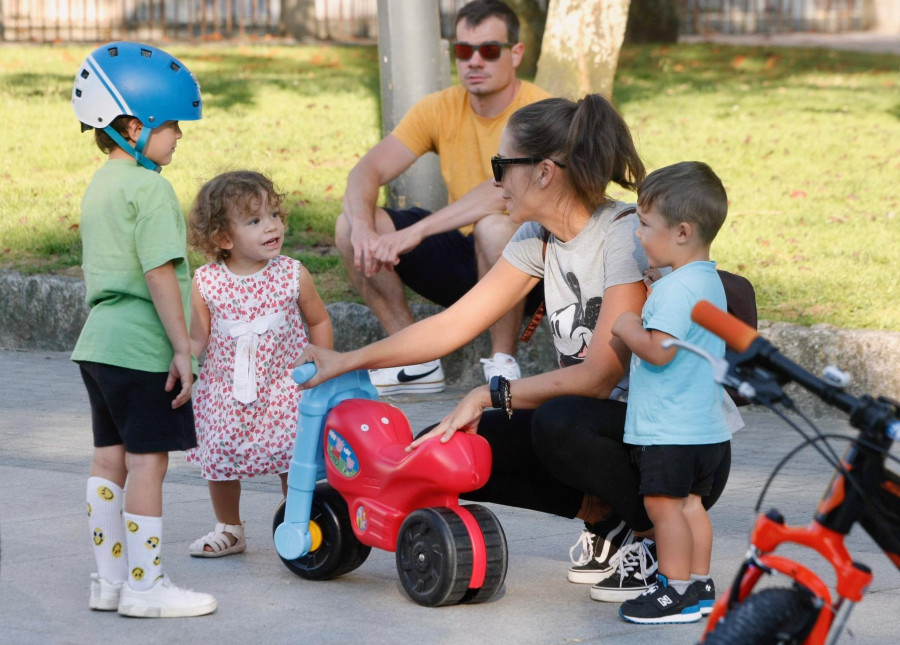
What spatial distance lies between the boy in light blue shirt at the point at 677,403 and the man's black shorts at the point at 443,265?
2914 millimetres

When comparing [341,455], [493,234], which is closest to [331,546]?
[341,455]

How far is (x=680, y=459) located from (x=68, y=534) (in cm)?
208

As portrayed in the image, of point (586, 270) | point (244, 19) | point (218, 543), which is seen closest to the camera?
point (586, 270)

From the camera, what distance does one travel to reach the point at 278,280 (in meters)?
4.49

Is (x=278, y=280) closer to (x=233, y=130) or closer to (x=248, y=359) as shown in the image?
(x=248, y=359)

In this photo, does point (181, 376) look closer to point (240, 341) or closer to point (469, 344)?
point (240, 341)

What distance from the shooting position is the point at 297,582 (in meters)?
4.05

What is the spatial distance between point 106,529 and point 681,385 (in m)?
1.61

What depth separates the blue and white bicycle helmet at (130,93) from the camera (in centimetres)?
384

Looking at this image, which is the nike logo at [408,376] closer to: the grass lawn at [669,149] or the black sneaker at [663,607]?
the grass lawn at [669,149]

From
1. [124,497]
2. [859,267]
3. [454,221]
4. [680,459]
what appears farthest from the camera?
[859,267]

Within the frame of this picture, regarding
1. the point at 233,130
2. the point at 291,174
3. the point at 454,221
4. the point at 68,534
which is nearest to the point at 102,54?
the point at 68,534

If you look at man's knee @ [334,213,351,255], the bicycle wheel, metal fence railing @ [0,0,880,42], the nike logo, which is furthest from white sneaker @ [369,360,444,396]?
metal fence railing @ [0,0,880,42]

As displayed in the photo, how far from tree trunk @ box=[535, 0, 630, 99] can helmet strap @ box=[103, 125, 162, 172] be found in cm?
744
